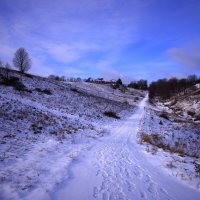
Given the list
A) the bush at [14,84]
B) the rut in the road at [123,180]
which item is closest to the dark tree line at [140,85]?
the bush at [14,84]

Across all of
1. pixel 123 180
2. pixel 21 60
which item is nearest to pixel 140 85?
pixel 21 60

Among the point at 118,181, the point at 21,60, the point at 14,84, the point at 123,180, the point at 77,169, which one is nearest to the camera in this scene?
the point at 118,181

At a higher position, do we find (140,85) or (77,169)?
(140,85)

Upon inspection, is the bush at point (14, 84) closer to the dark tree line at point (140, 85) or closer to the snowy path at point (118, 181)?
the snowy path at point (118, 181)

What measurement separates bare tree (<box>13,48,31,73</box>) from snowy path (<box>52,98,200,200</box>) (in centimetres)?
5488

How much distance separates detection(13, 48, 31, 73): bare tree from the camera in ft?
182

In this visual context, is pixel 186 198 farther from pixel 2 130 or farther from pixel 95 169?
pixel 2 130

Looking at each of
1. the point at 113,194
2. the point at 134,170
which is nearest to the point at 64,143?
the point at 134,170

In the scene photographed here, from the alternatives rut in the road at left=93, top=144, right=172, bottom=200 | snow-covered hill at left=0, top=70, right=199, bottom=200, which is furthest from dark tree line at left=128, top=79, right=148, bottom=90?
rut in the road at left=93, top=144, right=172, bottom=200

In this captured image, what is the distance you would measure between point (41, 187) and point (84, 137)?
25.8 feet

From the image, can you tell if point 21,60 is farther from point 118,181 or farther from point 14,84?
point 118,181

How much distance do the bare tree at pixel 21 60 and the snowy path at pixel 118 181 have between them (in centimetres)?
5488

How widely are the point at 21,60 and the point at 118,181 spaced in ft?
193

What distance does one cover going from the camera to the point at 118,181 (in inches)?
273
